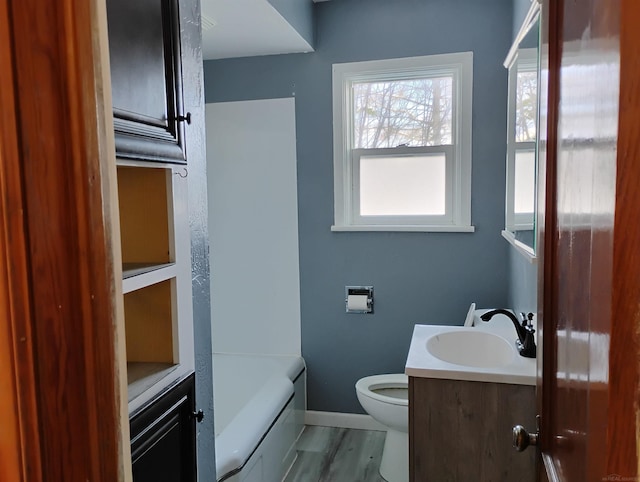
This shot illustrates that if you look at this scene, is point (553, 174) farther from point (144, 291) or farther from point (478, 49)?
point (478, 49)

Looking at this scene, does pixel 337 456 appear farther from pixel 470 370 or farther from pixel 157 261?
pixel 157 261

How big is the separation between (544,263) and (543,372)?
0.22 metres

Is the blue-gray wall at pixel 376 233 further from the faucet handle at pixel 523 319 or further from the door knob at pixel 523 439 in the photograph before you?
the door knob at pixel 523 439

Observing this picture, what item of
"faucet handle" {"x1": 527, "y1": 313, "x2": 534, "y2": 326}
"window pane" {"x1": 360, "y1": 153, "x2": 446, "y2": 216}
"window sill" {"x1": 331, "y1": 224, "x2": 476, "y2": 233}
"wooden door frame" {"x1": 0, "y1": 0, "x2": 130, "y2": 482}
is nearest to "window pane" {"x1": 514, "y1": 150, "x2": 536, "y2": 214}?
"faucet handle" {"x1": 527, "y1": 313, "x2": 534, "y2": 326}

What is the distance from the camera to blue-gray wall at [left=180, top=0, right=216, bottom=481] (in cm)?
151

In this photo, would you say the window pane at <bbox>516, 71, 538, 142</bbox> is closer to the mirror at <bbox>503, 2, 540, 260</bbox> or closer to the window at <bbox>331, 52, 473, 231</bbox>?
the mirror at <bbox>503, 2, 540, 260</bbox>

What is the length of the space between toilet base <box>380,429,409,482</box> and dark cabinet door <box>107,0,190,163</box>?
1928mm

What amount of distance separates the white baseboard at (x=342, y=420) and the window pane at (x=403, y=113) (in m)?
1.62

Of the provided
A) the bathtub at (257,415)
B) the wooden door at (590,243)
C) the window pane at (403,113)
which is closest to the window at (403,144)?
the window pane at (403,113)

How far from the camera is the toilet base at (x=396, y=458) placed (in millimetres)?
2490

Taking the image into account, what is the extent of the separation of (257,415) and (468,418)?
105cm

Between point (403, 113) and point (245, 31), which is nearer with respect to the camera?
point (245, 31)

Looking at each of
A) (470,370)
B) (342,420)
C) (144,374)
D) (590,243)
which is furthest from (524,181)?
(342,420)

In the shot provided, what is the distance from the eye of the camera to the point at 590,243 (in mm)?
660
